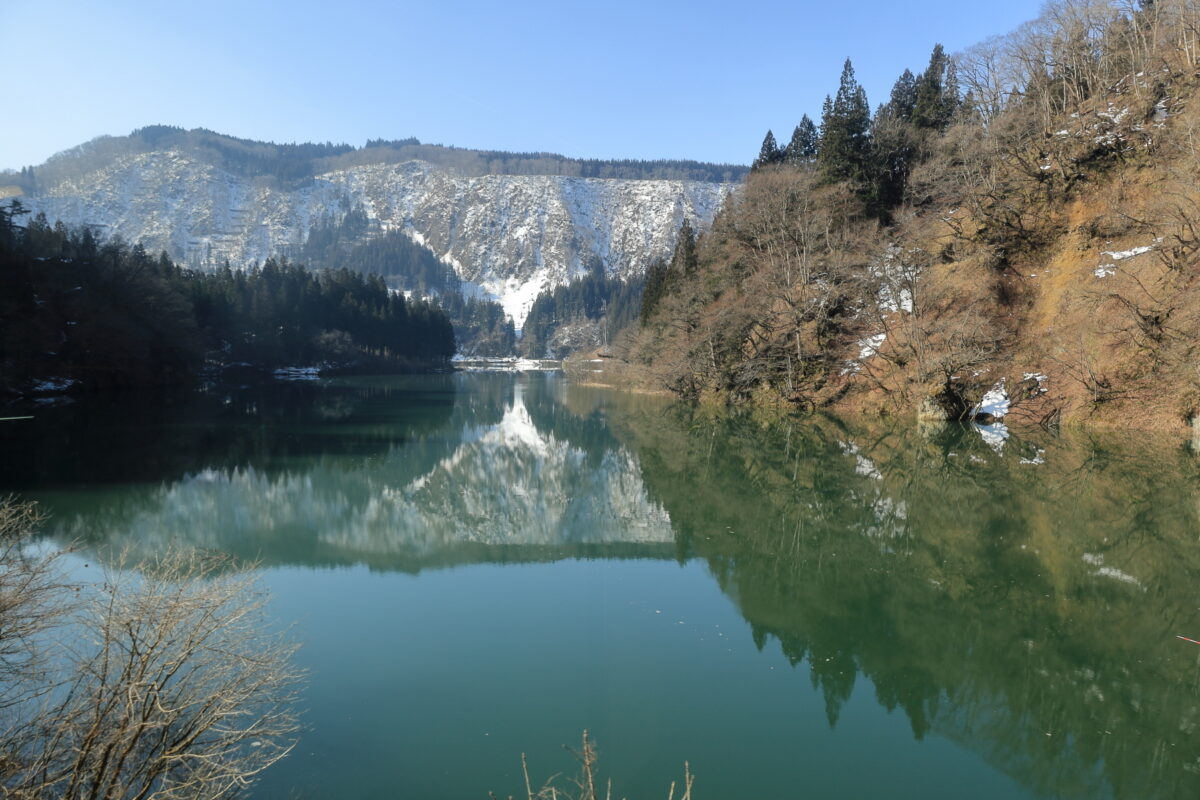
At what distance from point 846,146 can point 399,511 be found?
136 feet

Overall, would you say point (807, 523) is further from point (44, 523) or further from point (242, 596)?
point (44, 523)

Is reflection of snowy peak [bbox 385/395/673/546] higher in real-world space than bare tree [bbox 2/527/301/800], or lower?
lower

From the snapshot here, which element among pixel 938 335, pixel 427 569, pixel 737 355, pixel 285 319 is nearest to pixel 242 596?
pixel 427 569

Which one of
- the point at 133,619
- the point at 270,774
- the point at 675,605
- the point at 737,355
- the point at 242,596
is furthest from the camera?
the point at 737,355

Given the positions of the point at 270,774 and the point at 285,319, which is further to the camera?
the point at 285,319

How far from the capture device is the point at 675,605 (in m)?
10.6

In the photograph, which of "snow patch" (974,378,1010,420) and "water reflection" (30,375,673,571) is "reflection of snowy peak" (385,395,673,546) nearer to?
"water reflection" (30,375,673,571)

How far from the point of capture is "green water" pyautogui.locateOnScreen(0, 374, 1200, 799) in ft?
20.5

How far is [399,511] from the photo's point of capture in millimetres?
16984

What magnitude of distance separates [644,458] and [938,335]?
60.0 feet

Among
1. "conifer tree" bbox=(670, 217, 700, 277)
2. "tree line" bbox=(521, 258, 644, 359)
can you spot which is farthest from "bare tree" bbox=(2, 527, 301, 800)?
"tree line" bbox=(521, 258, 644, 359)

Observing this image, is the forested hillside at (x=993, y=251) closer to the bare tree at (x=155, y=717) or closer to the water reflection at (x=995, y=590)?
the water reflection at (x=995, y=590)

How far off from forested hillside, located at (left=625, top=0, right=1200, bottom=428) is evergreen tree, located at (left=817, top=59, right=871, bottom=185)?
152 mm

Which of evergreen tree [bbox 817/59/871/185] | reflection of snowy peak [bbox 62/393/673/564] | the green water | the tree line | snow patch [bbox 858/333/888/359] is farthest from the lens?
the tree line
